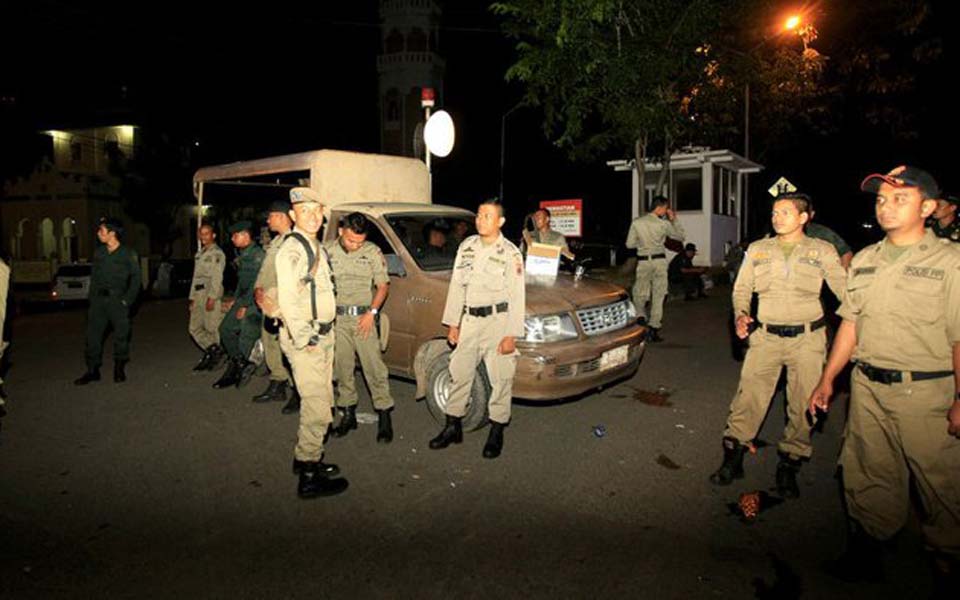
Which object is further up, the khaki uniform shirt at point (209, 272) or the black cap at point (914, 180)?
the black cap at point (914, 180)

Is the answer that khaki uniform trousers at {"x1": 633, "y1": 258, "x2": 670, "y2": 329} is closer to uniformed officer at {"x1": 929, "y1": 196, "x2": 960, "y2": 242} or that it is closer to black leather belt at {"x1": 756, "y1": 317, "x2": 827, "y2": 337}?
uniformed officer at {"x1": 929, "y1": 196, "x2": 960, "y2": 242}

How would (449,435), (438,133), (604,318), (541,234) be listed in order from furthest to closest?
(438,133) < (541,234) < (604,318) < (449,435)

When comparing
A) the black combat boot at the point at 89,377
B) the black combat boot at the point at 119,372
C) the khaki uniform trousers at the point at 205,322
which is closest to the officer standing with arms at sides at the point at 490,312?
the khaki uniform trousers at the point at 205,322

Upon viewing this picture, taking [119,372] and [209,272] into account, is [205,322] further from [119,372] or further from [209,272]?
[119,372]

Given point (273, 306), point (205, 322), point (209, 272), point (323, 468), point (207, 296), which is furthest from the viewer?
point (205, 322)

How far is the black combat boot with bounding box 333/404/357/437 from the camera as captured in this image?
569 centimetres

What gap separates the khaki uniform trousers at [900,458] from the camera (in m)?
3.05

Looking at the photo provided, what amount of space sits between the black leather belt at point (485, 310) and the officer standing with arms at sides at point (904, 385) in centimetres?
250

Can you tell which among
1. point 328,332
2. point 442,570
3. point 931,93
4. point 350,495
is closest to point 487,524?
point 442,570

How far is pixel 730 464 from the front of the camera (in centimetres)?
455

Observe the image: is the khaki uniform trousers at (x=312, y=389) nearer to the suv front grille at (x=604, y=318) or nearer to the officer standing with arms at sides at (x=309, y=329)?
the officer standing with arms at sides at (x=309, y=329)

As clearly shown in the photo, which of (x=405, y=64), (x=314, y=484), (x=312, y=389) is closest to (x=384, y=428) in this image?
(x=314, y=484)

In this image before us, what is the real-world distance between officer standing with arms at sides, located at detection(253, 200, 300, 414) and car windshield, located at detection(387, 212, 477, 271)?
1134 mm

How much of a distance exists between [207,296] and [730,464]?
6496 millimetres
